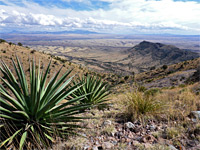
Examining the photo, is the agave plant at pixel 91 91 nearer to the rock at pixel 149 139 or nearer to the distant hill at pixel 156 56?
the rock at pixel 149 139

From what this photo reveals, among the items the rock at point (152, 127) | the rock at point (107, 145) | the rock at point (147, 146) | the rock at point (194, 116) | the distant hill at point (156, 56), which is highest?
the rock at point (194, 116)

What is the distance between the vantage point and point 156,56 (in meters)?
155

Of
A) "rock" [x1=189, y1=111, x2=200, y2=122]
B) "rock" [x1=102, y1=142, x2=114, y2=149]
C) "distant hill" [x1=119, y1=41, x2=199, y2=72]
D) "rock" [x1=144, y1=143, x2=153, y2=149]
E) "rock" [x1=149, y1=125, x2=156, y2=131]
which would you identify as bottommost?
"distant hill" [x1=119, y1=41, x2=199, y2=72]

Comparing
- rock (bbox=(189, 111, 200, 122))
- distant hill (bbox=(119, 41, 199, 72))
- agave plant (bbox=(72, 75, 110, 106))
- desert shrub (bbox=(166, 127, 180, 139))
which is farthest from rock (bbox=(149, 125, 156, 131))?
distant hill (bbox=(119, 41, 199, 72))

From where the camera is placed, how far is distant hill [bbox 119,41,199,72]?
12434cm

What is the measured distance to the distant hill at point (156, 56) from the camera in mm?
124338

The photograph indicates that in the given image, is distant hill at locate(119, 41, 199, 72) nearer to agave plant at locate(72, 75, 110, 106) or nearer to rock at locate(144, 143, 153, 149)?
agave plant at locate(72, 75, 110, 106)

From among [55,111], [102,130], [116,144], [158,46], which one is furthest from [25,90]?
[158,46]

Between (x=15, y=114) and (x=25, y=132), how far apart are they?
1.61ft

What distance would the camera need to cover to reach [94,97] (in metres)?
5.73

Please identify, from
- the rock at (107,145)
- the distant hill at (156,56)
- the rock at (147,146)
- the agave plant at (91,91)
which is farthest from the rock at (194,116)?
the distant hill at (156,56)

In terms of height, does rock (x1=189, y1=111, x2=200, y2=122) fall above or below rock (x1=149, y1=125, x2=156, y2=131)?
above

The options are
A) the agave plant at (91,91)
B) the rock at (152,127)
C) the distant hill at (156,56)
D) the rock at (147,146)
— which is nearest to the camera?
the rock at (147,146)

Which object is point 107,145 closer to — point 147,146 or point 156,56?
point 147,146
